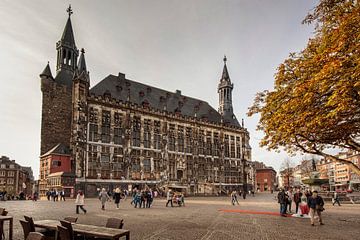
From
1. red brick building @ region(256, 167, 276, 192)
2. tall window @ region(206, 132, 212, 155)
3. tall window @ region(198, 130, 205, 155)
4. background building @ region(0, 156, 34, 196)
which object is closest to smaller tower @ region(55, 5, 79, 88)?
tall window @ region(198, 130, 205, 155)

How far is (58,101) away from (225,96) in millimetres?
39696

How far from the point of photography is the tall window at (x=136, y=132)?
47844 mm

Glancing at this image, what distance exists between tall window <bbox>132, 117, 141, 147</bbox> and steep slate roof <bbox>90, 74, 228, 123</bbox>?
362 centimetres

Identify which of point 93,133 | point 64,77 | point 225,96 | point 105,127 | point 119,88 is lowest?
point 93,133

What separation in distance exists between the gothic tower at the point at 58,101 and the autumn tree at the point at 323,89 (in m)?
37.7

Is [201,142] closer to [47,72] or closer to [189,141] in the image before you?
[189,141]

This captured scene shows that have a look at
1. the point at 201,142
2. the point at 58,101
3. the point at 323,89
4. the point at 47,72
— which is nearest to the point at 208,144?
the point at 201,142

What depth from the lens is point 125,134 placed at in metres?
46.5

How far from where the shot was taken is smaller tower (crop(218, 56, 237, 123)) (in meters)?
69.4

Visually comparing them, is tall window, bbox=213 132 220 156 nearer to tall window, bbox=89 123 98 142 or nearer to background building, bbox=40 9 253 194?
background building, bbox=40 9 253 194

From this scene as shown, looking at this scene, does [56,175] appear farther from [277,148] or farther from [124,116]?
[277,148]

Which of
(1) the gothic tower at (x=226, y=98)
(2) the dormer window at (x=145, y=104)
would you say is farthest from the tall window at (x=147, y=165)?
(1) the gothic tower at (x=226, y=98)

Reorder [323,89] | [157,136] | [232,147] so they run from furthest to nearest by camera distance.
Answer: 1. [232,147]
2. [157,136]
3. [323,89]

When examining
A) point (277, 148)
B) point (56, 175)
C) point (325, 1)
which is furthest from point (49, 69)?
point (325, 1)
